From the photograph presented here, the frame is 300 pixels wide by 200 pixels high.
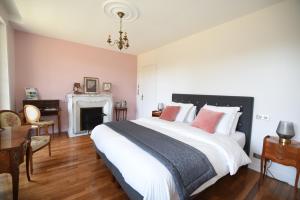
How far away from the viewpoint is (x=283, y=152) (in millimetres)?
1883

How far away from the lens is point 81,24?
9.84ft

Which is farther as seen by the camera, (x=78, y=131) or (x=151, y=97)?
(x=151, y=97)

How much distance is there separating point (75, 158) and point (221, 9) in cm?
353

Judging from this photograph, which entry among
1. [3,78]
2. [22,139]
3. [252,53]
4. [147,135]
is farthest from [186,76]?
[3,78]

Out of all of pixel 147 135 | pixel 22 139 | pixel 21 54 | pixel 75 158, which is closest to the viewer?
pixel 22 139

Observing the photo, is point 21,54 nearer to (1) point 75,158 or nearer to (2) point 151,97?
(1) point 75,158

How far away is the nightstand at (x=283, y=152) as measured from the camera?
179 cm

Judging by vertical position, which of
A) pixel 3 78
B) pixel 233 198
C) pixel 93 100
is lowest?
pixel 233 198

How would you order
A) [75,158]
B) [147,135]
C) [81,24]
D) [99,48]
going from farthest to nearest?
[99,48] → [81,24] → [75,158] → [147,135]

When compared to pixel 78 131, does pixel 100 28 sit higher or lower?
higher

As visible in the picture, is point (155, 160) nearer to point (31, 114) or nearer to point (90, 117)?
point (31, 114)

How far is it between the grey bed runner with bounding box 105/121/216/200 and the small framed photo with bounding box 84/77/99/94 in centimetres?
309

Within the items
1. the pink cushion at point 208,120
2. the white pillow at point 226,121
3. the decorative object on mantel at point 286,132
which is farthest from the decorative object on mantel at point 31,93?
the decorative object on mantel at point 286,132

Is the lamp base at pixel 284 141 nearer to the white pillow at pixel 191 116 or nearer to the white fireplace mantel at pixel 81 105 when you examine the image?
the white pillow at pixel 191 116
